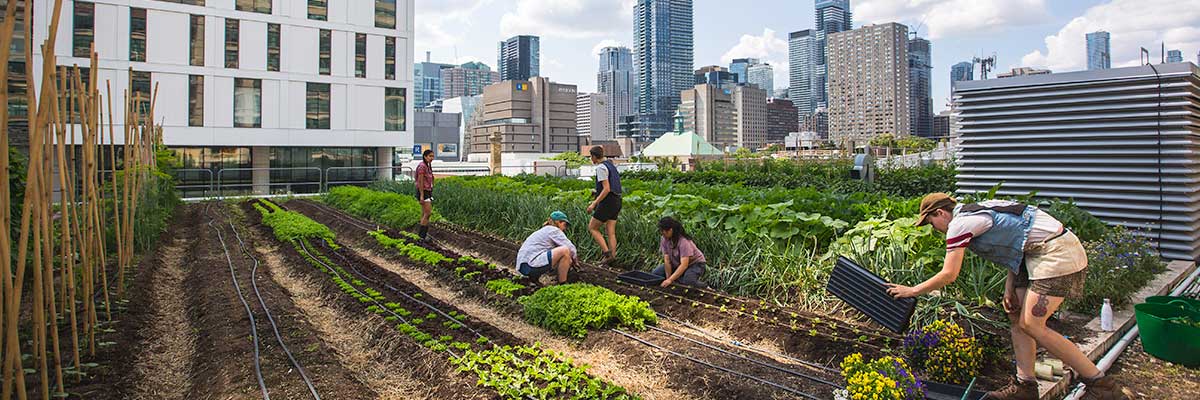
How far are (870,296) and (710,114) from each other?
170m

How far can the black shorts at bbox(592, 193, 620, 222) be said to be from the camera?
28.3ft

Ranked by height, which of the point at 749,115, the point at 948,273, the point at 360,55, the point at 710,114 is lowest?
the point at 948,273

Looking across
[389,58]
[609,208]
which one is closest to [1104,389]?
[609,208]

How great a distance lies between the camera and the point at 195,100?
27.8 meters

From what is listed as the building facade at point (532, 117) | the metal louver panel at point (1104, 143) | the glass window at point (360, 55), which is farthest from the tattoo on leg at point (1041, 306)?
the building facade at point (532, 117)

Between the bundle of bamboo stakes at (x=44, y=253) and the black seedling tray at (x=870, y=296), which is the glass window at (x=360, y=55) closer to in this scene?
the bundle of bamboo stakes at (x=44, y=253)

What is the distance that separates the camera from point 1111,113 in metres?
8.50

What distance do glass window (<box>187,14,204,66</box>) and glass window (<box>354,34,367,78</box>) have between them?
6.06 m

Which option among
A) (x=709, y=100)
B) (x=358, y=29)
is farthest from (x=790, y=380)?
(x=709, y=100)

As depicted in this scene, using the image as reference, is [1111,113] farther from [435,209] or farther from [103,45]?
[103,45]

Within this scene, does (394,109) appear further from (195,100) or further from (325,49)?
(195,100)

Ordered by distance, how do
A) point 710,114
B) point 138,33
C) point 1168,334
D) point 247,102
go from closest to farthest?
point 1168,334
point 138,33
point 247,102
point 710,114

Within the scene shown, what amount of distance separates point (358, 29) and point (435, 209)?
2015 cm

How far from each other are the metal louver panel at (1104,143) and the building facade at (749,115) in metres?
182
